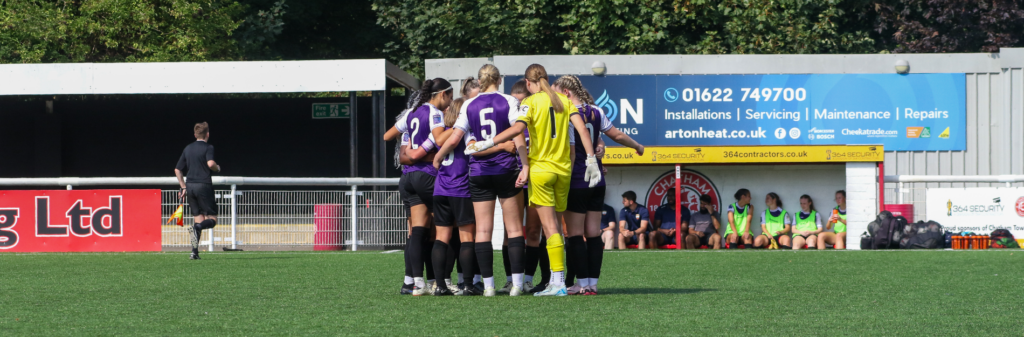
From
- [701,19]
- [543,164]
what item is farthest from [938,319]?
[701,19]

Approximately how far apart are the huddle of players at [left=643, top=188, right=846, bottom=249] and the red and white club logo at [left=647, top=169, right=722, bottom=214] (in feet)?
0.84

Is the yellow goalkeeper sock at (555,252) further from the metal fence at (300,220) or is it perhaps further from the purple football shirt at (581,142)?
the metal fence at (300,220)

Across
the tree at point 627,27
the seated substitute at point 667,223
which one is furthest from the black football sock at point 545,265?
the tree at point 627,27

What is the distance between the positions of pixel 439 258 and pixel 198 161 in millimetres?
5207

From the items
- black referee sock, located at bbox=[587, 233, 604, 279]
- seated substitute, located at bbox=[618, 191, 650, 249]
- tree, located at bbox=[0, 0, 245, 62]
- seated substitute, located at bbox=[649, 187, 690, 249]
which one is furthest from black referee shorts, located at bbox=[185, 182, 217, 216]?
tree, located at bbox=[0, 0, 245, 62]

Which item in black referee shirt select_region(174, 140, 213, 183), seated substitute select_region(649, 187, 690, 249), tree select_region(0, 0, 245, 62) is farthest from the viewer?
tree select_region(0, 0, 245, 62)

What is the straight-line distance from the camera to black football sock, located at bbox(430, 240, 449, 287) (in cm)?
652

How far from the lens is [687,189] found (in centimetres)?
1541

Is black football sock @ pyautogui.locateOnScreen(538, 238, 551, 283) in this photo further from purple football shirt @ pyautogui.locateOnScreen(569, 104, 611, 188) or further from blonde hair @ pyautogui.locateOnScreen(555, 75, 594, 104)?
blonde hair @ pyautogui.locateOnScreen(555, 75, 594, 104)

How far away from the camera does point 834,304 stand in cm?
590

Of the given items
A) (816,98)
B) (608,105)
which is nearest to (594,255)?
(608,105)

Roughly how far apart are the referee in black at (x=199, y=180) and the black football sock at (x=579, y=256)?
552 centimetres

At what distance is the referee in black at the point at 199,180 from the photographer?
10.9 metres

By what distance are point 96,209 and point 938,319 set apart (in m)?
10.7
